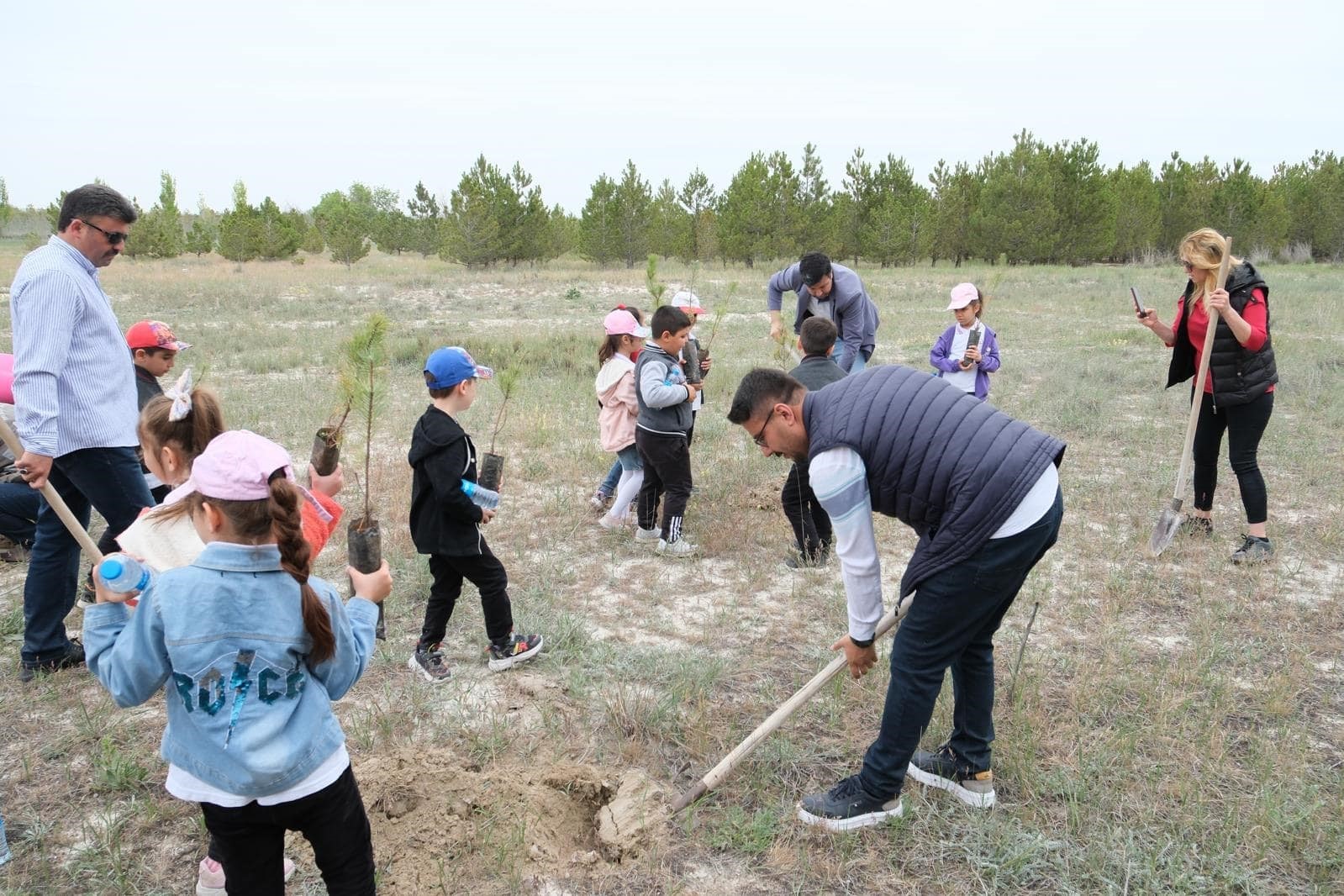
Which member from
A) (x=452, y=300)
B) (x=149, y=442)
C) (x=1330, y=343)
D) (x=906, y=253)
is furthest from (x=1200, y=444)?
(x=906, y=253)

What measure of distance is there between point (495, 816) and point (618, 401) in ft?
10.1

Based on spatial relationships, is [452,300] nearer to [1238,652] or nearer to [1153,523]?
[1153,523]

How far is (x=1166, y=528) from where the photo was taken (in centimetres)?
505

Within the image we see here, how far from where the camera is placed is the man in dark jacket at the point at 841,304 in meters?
5.74

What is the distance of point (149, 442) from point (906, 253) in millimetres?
35114

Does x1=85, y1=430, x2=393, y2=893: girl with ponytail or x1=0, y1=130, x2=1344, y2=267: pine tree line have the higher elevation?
x1=0, y1=130, x2=1344, y2=267: pine tree line

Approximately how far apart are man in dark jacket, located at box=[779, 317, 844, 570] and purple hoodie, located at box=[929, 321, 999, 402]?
3.40ft

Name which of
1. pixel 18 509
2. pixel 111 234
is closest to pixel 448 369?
pixel 111 234

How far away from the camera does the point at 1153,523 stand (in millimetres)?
5613

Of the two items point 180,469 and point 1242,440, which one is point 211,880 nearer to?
point 180,469

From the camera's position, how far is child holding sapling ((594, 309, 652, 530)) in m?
5.43

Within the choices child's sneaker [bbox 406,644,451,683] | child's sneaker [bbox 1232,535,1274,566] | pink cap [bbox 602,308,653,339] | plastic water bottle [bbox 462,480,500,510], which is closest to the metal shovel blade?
child's sneaker [bbox 1232,535,1274,566]

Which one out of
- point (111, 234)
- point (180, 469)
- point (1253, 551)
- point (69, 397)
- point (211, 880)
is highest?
point (111, 234)

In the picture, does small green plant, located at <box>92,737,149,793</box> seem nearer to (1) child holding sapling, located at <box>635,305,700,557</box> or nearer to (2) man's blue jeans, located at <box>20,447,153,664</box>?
(2) man's blue jeans, located at <box>20,447,153,664</box>
